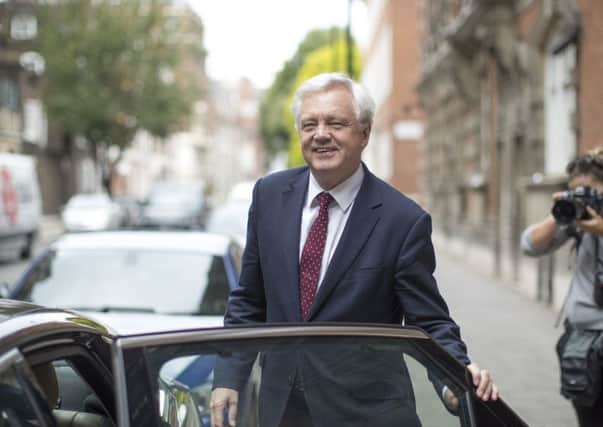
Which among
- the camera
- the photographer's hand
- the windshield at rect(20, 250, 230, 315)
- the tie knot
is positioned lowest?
the windshield at rect(20, 250, 230, 315)

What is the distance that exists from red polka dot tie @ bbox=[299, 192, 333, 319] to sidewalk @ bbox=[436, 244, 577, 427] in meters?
3.87

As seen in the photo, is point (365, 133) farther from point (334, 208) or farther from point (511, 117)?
point (511, 117)

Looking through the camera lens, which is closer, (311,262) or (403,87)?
(311,262)

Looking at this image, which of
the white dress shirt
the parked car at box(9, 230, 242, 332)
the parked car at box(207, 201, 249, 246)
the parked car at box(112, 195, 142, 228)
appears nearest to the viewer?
the white dress shirt

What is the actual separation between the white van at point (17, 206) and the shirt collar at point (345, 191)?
20.4 m

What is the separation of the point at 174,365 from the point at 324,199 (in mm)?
1135

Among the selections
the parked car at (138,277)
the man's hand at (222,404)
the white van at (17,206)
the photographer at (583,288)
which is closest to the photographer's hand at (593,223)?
the photographer at (583,288)

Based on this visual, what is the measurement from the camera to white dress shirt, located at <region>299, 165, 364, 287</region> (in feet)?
11.5

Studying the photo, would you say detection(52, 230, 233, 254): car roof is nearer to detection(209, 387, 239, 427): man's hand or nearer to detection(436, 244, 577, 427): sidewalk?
detection(436, 244, 577, 427): sidewalk

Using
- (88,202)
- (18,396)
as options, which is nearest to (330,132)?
(18,396)

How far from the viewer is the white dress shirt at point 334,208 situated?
3.50 metres

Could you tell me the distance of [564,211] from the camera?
4750 millimetres

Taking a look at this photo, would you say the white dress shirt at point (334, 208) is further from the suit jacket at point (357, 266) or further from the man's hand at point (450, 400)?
the man's hand at point (450, 400)

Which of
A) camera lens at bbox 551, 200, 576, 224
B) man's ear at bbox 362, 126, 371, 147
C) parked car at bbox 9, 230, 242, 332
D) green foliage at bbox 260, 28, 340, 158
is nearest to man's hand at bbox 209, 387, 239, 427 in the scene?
man's ear at bbox 362, 126, 371, 147
